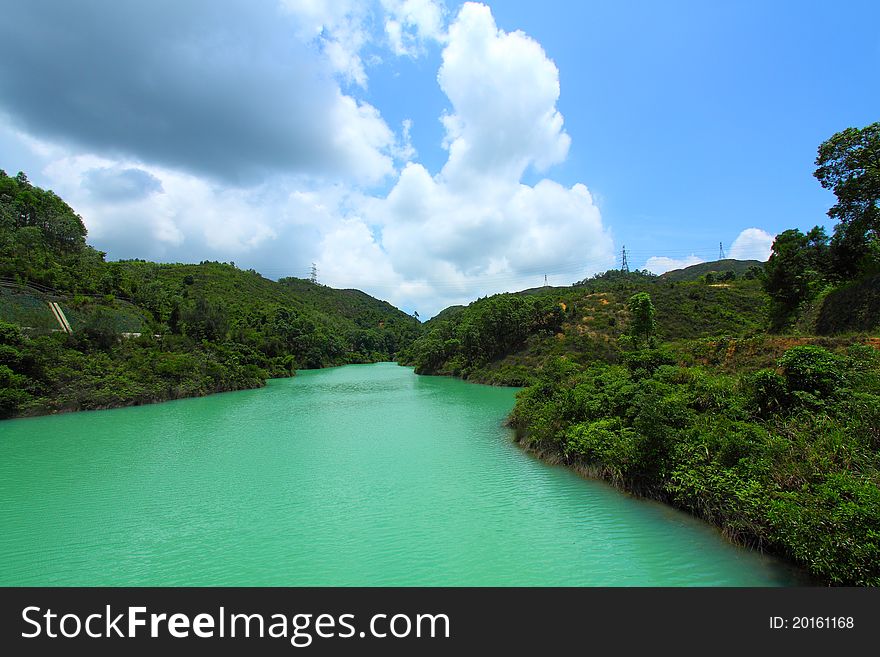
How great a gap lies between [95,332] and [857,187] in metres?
50.1

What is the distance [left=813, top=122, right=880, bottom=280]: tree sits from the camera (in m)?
19.6

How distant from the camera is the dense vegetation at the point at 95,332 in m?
27.2

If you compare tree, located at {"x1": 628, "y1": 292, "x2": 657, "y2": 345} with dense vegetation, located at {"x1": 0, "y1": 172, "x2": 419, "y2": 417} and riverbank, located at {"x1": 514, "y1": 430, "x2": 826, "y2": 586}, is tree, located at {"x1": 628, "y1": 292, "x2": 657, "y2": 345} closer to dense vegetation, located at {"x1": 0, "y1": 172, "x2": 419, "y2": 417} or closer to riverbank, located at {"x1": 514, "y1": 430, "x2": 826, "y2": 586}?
riverbank, located at {"x1": 514, "y1": 430, "x2": 826, "y2": 586}

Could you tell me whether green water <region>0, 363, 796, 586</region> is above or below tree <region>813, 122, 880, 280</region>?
below

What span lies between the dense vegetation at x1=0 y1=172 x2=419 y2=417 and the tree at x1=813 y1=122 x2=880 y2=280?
44.1 metres

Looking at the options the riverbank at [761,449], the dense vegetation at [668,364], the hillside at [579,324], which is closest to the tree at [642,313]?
the dense vegetation at [668,364]

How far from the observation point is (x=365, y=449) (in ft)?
56.4

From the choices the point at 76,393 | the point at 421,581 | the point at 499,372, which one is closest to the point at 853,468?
the point at 421,581

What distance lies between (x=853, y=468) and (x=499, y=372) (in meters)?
40.0

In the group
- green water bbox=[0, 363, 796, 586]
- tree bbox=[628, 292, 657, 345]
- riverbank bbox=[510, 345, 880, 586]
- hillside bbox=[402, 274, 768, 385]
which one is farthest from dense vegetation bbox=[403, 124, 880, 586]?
hillside bbox=[402, 274, 768, 385]

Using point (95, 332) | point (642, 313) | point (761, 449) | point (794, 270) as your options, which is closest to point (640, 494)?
point (761, 449)

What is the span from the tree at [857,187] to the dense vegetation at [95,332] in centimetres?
4413

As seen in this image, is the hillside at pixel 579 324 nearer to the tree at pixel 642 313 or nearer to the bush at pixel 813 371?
the tree at pixel 642 313

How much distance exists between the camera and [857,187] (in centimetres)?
2006
